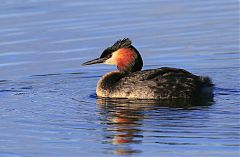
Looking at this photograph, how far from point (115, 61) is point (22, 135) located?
11.8 feet

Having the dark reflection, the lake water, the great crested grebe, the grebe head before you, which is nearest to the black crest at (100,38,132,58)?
the grebe head

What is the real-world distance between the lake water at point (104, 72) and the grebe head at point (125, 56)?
59cm

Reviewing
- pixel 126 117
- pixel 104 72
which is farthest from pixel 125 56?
pixel 126 117

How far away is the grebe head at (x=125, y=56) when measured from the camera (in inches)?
595

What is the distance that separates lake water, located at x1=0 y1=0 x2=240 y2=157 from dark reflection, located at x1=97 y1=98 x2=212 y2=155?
15 millimetres

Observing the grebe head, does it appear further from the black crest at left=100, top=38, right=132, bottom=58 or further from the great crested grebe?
the great crested grebe

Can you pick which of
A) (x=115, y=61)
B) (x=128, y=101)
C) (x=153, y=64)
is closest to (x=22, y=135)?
(x=128, y=101)

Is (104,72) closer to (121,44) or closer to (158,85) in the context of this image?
(121,44)

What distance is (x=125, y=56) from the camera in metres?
15.2

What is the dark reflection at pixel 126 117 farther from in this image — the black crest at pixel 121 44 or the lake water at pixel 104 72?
the black crest at pixel 121 44

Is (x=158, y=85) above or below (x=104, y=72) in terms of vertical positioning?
below

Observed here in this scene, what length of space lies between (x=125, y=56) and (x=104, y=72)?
133 cm

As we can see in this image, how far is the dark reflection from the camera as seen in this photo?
11.6 metres

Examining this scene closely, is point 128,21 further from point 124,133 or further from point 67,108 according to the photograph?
point 124,133
